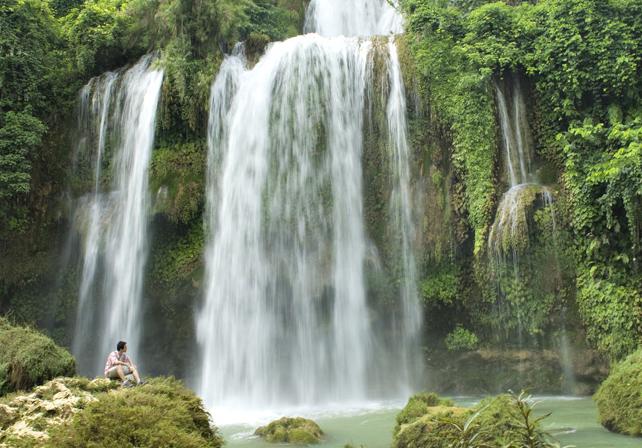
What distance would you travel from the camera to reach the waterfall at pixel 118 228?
15586mm

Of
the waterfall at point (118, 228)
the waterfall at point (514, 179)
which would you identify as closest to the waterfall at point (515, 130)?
the waterfall at point (514, 179)

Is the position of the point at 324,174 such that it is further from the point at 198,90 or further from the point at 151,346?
the point at 151,346

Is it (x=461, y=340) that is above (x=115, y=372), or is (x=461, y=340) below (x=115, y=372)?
above

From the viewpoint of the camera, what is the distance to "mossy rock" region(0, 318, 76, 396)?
746 cm

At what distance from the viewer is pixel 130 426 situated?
15.1 feet

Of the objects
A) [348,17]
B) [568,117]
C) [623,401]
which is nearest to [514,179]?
[568,117]

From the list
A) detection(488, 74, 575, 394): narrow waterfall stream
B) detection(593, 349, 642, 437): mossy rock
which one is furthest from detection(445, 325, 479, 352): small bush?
detection(593, 349, 642, 437): mossy rock

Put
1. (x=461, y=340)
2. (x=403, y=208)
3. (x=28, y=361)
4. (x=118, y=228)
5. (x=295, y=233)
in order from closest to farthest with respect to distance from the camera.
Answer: (x=28, y=361) → (x=461, y=340) → (x=403, y=208) → (x=295, y=233) → (x=118, y=228)

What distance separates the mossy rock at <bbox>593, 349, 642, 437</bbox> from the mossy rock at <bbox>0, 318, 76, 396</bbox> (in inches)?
294

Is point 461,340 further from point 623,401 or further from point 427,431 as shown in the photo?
point 427,431

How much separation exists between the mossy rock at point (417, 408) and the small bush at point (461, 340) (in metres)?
4.73

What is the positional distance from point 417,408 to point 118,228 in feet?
33.6

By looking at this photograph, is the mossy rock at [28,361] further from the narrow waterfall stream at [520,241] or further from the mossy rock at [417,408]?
the narrow waterfall stream at [520,241]

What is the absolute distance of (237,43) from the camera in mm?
17719
